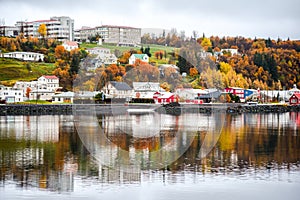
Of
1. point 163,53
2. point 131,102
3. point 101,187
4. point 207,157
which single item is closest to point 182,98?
point 131,102

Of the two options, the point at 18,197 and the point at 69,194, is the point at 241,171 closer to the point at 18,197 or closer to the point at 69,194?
the point at 69,194

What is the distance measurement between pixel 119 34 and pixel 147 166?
7639 centimetres

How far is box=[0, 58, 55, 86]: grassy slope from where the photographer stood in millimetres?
53562

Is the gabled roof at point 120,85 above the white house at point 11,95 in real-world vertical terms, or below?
above

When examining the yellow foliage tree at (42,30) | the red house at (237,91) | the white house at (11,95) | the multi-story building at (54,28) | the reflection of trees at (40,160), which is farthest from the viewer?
the multi-story building at (54,28)

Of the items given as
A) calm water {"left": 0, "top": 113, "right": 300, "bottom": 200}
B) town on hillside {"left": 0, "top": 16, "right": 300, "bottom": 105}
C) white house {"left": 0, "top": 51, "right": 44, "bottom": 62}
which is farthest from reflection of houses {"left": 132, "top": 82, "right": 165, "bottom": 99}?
calm water {"left": 0, "top": 113, "right": 300, "bottom": 200}

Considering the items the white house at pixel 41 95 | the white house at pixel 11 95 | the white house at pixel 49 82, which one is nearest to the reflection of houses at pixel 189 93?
the white house at pixel 49 82

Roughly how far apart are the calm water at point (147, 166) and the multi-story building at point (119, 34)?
2654 inches

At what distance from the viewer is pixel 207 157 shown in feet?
48.6

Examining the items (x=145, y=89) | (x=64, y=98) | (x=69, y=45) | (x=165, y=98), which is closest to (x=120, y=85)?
(x=145, y=89)

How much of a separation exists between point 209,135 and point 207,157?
20.7ft

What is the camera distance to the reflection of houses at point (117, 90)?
4981 cm

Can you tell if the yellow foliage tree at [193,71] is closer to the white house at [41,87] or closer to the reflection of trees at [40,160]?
the white house at [41,87]

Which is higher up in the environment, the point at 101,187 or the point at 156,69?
the point at 156,69
